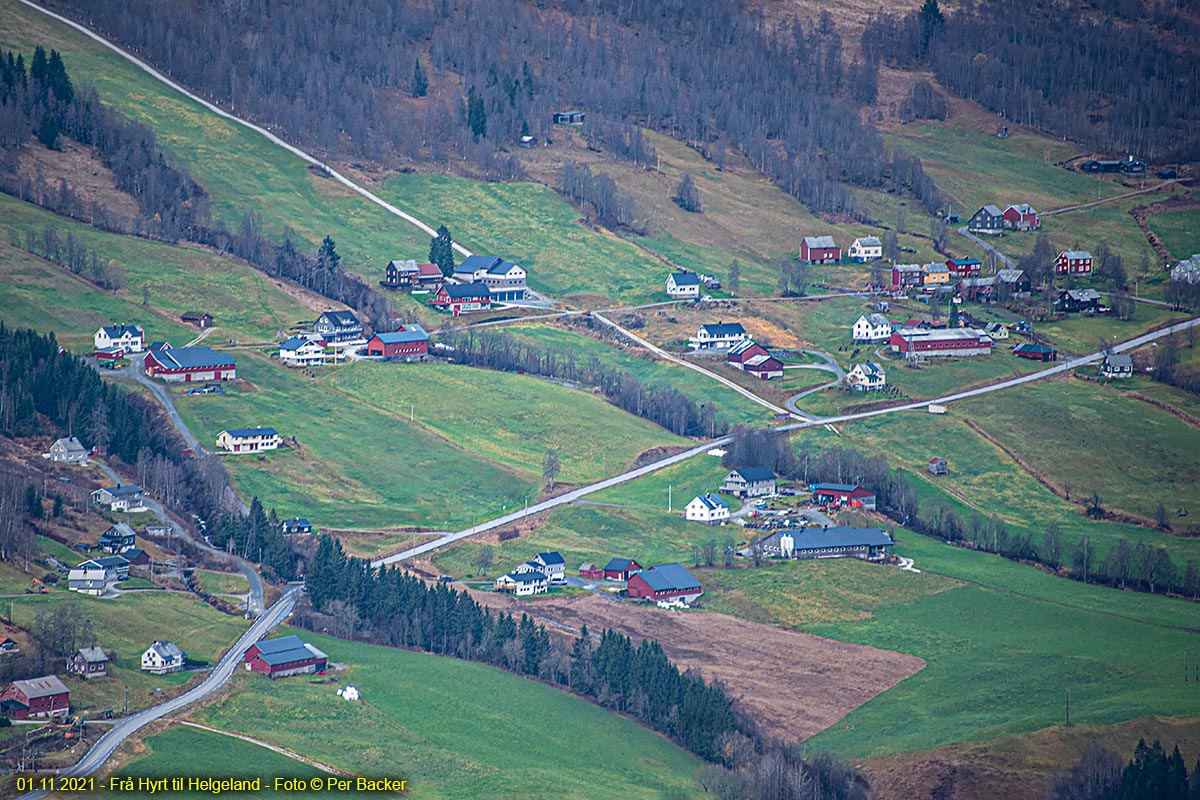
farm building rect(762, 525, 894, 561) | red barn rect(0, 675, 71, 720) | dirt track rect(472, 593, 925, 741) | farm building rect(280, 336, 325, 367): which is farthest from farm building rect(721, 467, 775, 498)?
red barn rect(0, 675, 71, 720)

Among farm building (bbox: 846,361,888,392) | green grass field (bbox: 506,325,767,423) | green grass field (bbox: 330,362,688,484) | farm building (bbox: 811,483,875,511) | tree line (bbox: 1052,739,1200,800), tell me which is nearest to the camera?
tree line (bbox: 1052,739,1200,800)

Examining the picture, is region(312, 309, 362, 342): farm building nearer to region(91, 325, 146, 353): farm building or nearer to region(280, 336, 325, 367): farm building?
region(280, 336, 325, 367): farm building

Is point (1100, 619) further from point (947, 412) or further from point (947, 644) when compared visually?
point (947, 412)

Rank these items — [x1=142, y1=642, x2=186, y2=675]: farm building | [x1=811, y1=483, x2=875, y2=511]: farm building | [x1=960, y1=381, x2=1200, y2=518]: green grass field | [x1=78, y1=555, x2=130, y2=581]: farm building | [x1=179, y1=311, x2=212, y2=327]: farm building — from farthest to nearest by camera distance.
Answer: [x1=179, y1=311, x2=212, y2=327]: farm building
[x1=960, y1=381, x2=1200, y2=518]: green grass field
[x1=811, y1=483, x2=875, y2=511]: farm building
[x1=78, y1=555, x2=130, y2=581]: farm building
[x1=142, y1=642, x2=186, y2=675]: farm building

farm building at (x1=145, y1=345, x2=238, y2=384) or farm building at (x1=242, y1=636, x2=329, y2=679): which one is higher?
farm building at (x1=242, y1=636, x2=329, y2=679)

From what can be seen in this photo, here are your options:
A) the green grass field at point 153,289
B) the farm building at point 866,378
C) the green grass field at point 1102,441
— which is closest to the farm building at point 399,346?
the green grass field at point 153,289

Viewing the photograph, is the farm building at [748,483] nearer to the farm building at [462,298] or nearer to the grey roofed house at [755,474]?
the grey roofed house at [755,474]
